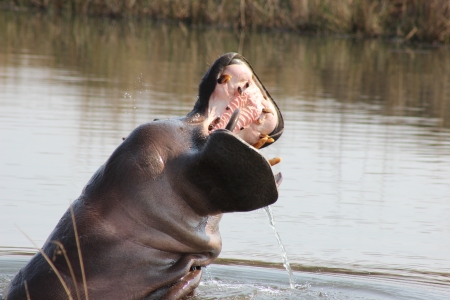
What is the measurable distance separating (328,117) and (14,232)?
4.60m

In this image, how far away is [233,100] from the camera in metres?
2.91

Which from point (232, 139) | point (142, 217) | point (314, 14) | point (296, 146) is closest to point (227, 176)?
point (232, 139)

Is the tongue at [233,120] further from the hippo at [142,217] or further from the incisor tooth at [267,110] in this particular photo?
the incisor tooth at [267,110]

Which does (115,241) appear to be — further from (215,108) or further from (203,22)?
(203,22)

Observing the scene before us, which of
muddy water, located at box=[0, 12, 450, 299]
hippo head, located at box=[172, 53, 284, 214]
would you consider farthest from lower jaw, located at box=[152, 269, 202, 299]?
muddy water, located at box=[0, 12, 450, 299]

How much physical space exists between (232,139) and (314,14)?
1638 cm

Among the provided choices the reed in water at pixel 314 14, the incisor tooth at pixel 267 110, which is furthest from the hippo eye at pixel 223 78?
the reed in water at pixel 314 14

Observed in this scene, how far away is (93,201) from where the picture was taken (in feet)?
9.29

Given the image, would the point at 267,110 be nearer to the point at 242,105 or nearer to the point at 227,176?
the point at 242,105

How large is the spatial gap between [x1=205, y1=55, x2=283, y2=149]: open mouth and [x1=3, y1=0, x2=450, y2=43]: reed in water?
14.6 m

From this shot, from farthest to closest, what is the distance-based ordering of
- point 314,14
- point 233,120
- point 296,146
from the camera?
point 314,14 → point 296,146 → point 233,120

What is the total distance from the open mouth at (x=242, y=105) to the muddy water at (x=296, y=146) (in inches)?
18.2

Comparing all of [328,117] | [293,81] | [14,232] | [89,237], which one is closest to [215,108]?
[89,237]

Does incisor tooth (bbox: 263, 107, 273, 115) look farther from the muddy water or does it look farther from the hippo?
the muddy water
